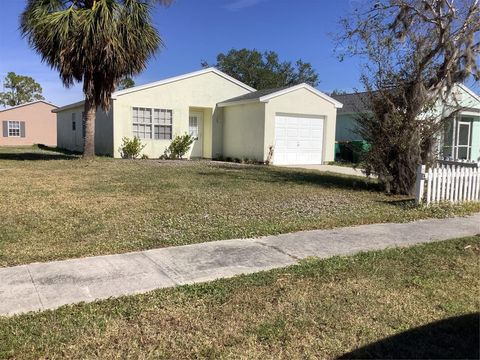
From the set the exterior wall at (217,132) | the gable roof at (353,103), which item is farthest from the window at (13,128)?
the gable roof at (353,103)

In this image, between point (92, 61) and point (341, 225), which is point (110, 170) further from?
point (341, 225)

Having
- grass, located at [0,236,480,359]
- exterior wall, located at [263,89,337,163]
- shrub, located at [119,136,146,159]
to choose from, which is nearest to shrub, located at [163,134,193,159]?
shrub, located at [119,136,146,159]

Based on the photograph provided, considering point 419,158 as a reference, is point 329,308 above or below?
below

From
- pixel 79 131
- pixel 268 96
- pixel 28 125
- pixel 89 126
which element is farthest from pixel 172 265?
pixel 28 125

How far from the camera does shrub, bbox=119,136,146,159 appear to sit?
63.9 feet

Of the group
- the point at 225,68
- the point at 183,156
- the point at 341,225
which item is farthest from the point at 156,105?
the point at 225,68

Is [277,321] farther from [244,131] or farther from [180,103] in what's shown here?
[180,103]

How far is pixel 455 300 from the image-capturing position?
417 centimetres

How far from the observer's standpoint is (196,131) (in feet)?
72.8

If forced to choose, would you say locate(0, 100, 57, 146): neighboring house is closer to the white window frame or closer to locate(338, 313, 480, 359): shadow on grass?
the white window frame

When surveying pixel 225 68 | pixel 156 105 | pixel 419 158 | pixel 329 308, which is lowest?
pixel 329 308

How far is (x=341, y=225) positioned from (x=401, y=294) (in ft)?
9.79

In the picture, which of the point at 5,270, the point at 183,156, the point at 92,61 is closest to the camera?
the point at 5,270

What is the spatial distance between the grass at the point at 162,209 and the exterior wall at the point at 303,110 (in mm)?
6418
